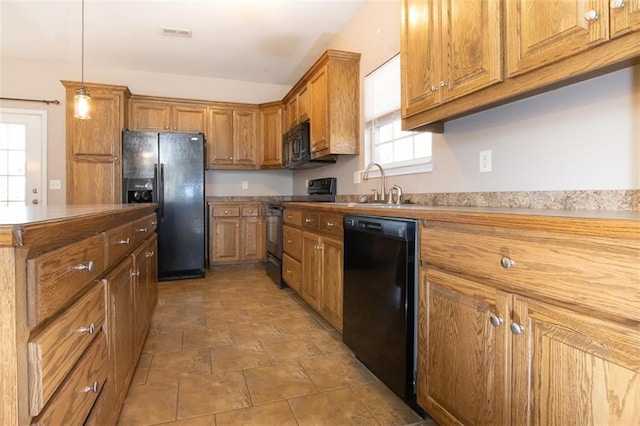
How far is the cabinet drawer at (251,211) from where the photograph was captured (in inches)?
187

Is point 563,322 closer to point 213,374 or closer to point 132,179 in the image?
point 213,374

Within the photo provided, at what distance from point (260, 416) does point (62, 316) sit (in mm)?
1041

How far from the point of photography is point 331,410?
63.7 inches

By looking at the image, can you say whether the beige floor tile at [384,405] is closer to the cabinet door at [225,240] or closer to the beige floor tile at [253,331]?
the beige floor tile at [253,331]

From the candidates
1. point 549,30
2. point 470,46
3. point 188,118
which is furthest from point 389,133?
point 188,118

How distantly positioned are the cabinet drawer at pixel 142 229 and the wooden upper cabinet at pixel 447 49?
1608 millimetres

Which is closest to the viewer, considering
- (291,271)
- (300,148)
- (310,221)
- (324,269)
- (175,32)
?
(324,269)

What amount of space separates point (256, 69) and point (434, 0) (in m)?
3.42

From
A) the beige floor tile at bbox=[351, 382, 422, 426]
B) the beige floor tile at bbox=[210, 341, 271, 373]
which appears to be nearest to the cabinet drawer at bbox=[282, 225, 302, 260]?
the beige floor tile at bbox=[210, 341, 271, 373]

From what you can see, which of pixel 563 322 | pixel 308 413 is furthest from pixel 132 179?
pixel 563 322

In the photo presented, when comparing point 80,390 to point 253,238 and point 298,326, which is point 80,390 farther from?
point 253,238

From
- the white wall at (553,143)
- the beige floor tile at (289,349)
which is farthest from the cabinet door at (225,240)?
the white wall at (553,143)

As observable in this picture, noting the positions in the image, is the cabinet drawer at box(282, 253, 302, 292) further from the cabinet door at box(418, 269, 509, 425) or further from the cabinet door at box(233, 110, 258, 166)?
the cabinet door at box(233, 110, 258, 166)

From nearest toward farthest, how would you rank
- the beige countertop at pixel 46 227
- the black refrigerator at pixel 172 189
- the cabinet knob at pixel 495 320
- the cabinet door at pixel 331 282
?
the beige countertop at pixel 46 227 < the cabinet knob at pixel 495 320 < the cabinet door at pixel 331 282 < the black refrigerator at pixel 172 189
